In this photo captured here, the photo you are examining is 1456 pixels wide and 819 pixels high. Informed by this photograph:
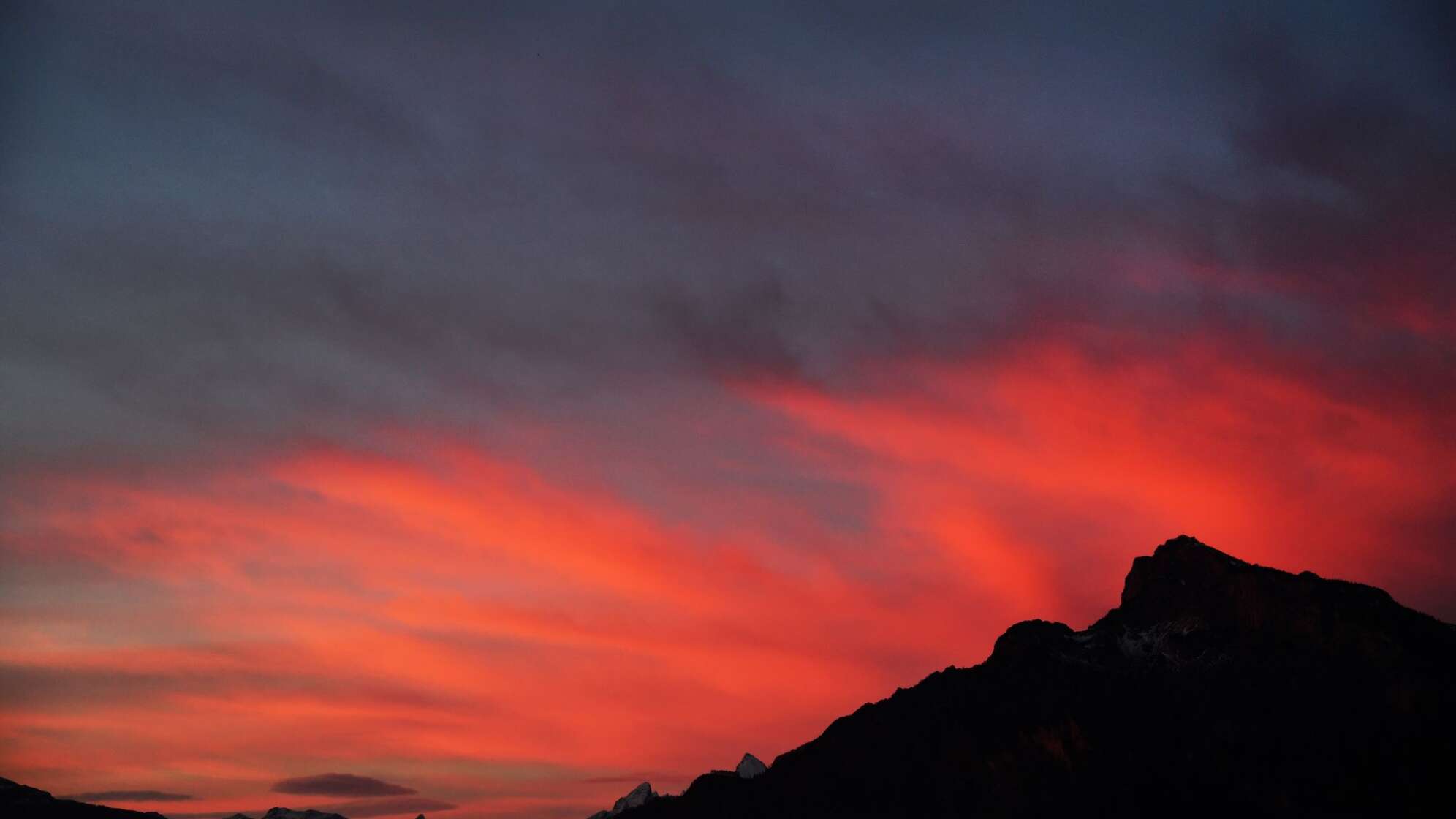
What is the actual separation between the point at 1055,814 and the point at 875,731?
3349 cm

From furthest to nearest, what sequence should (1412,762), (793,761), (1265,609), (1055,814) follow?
(793,761) < (1265,609) < (1055,814) < (1412,762)

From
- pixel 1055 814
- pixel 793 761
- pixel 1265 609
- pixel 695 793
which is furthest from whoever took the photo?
pixel 695 793

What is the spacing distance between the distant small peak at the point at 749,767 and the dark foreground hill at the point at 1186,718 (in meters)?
19.5

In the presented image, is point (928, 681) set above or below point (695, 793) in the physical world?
above

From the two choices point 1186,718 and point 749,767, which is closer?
point 1186,718

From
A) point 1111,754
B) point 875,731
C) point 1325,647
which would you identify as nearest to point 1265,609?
point 1325,647

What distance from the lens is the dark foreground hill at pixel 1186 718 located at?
132m

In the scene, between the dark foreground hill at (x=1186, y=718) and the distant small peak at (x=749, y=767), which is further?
the distant small peak at (x=749, y=767)

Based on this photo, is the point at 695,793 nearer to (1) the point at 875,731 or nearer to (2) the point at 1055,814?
(1) the point at 875,731

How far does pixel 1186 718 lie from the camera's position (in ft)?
465

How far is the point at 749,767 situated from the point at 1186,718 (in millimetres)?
72662

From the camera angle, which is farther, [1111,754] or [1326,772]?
[1111,754]

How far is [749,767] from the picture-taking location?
190 metres

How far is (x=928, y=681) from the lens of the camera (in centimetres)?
17188
